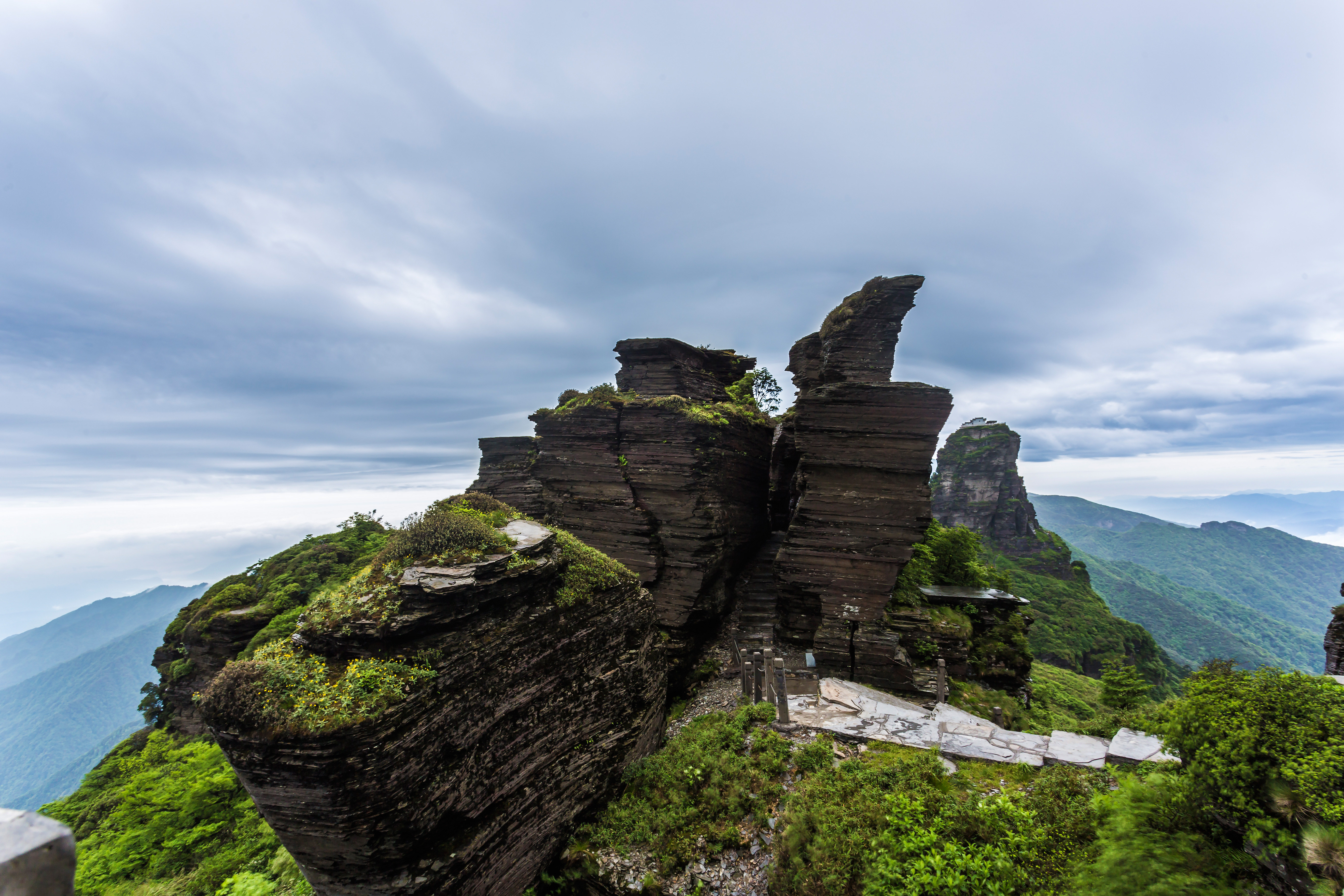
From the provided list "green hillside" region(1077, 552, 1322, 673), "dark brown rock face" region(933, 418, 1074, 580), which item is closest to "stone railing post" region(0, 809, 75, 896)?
"dark brown rock face" region(933, 418, 1074, 580)

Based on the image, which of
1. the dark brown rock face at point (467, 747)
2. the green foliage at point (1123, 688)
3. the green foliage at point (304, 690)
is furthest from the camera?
the green foliage at point (1123, 688)

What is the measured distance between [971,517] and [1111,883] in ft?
247

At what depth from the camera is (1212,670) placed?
5445 mm

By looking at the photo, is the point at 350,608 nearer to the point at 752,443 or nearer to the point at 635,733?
the point at 635,733

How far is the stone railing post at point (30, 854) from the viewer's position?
1.51 m

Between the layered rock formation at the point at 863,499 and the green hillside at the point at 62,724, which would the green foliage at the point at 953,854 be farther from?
the green hillside at the point at 62,724

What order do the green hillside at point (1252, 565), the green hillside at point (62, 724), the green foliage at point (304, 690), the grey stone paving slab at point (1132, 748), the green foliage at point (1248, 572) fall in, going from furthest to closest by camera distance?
the green hillside at point (62, 724), the green hillside at point (1252, 565), the green foliage at point (1248, 572), the grey stone paving slab at point (1132, 748), the green foliage at point (304, 690)

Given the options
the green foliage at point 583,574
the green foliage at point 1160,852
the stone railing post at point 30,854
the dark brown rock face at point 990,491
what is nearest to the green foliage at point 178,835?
the green foliage at point 583,574

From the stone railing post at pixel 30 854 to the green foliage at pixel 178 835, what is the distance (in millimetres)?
17272

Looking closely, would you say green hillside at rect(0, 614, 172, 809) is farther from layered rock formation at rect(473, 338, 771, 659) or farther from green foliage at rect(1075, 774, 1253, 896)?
green foliage at rect(1075, 774, 1253, 896)

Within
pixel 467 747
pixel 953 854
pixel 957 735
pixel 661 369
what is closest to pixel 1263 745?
pixel 953 854

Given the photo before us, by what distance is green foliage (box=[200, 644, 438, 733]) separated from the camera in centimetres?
719

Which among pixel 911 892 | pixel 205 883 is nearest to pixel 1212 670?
pixel 911 892

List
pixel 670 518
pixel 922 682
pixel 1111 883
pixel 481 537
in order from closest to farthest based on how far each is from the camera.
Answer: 1. pixel 1111 883
2. pixel 481 537
3. pixel 922 682
4. pixel 670 518
